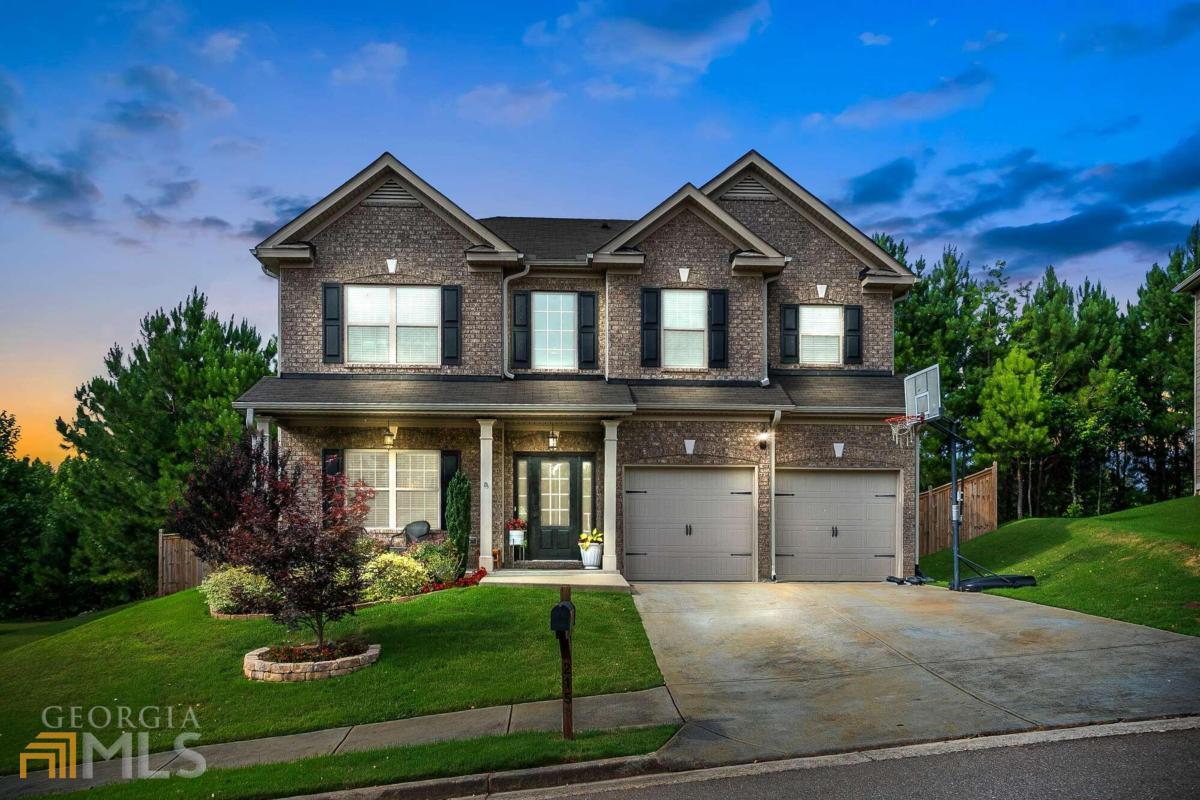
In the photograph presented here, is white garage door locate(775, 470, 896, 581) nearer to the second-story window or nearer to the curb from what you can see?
the second-story window

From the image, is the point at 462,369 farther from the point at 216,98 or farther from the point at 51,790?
the point at 51,790

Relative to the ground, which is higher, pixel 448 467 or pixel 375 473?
pixel 448 467

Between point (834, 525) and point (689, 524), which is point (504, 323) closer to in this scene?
point (689, 524)

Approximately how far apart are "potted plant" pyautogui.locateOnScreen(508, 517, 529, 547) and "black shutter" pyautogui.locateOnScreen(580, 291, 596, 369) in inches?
141

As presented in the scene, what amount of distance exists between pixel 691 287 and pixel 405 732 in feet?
38.9

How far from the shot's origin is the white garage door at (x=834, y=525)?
1761 centimetres

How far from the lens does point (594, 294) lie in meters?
17.9

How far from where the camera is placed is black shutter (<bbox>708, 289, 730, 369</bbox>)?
17.8 m

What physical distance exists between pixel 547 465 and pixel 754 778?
11304mm

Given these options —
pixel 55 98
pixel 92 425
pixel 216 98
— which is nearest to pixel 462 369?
pixel 216 98

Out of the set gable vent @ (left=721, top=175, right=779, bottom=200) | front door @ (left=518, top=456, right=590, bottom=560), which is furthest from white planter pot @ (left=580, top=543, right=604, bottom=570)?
gable vent @ (left=721, top=175, right=779, bottom=200)

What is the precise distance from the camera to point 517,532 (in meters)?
16.8

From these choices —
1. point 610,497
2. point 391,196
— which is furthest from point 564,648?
point 391,196

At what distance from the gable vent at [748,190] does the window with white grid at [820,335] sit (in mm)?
2921
